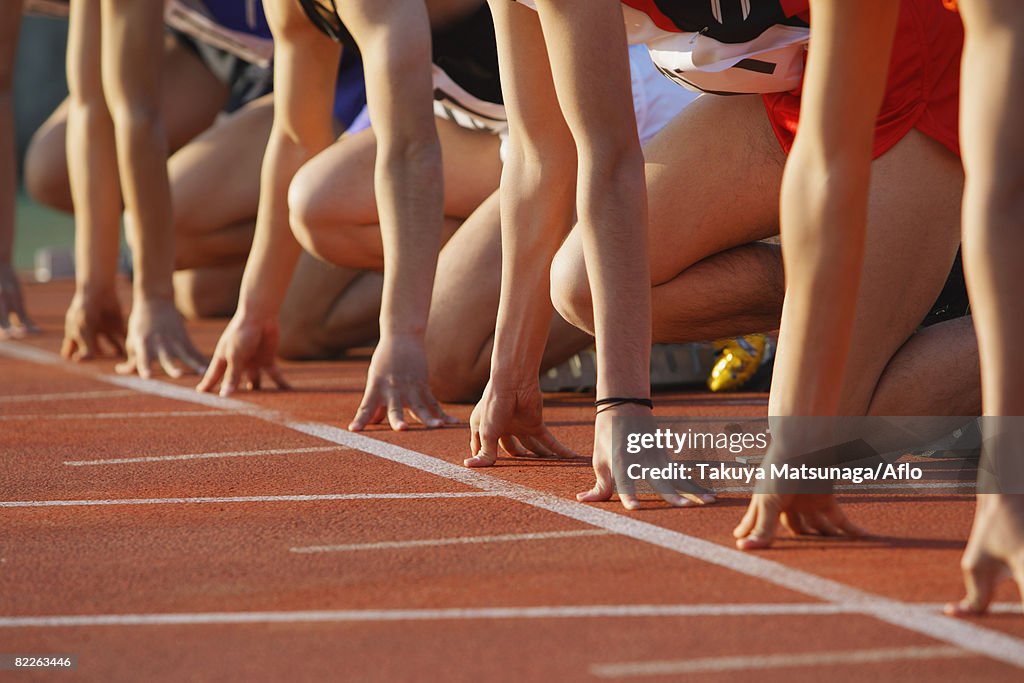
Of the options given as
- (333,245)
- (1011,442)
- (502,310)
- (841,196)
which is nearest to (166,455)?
(502,310)

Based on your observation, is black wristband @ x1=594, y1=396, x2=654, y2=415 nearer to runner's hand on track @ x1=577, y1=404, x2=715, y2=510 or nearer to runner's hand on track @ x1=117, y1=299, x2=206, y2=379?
runner's hand on track @ x1=577, y1=404, x2=715, y2=510

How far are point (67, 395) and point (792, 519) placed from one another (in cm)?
320

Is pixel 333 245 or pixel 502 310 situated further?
pixel 333 245

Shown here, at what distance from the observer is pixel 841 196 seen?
234 cm

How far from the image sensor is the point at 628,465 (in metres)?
2.89

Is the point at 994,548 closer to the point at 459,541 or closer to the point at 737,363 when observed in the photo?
the point at 459,541

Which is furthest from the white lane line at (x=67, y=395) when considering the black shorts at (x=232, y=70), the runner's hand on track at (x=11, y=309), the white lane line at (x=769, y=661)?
the white lane line at (x=769, y=661)

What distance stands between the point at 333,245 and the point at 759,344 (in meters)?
1.44

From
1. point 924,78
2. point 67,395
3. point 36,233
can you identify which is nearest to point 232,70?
point 67,395

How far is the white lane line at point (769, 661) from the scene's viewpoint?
1.97m

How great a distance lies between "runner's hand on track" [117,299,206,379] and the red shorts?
9.45ft

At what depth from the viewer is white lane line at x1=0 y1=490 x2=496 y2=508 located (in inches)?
124

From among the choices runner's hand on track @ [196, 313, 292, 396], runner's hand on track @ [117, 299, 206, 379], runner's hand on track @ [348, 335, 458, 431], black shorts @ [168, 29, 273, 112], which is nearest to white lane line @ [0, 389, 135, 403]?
runner's hand on track @ [117, 299, 206, 379]

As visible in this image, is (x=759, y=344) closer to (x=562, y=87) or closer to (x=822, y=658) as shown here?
(x=562, y=87)
